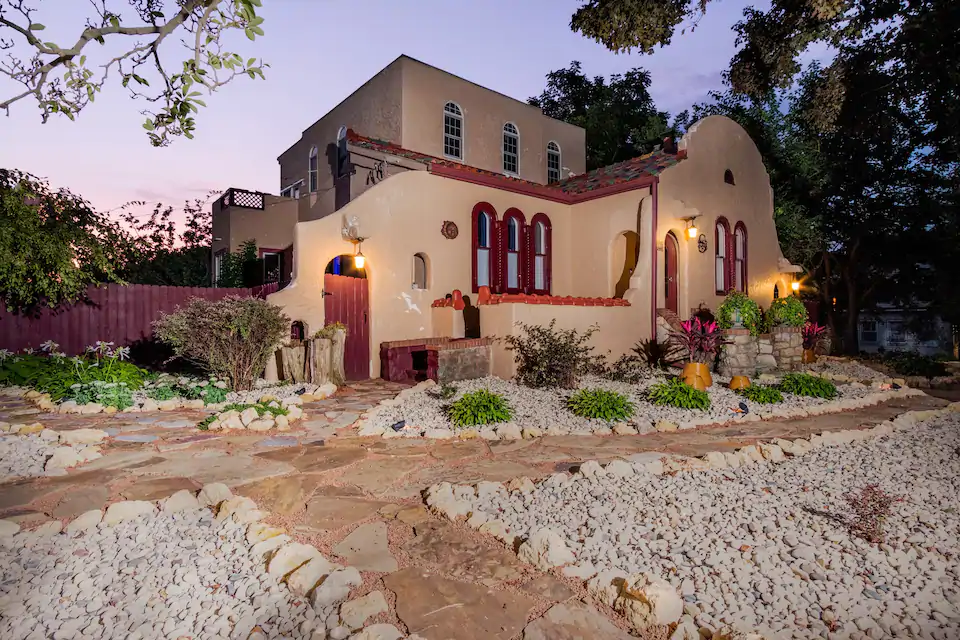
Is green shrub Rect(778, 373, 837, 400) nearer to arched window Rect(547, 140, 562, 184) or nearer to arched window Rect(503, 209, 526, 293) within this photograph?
arched window Rect(503, 209, 526, 293)

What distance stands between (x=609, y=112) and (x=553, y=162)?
655cm

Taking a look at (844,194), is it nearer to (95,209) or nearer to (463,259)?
(463,259)

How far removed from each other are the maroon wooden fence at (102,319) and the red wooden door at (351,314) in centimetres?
158

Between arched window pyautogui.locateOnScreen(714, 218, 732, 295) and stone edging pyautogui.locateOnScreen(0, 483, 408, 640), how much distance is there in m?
13.0

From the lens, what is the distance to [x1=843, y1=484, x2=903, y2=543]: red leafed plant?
9.19 ft

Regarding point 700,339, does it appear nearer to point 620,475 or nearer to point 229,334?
point 620,475

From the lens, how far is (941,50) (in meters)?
10.7

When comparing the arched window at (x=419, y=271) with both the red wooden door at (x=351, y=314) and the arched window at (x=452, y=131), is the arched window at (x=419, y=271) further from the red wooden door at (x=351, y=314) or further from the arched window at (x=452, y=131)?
the arched window at (x=452, y=131)

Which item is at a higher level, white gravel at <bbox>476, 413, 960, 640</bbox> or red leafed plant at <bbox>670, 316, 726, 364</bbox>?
red leafed plant at <bbox>670, 316, 726, 364</bbox>

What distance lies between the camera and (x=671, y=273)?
12.3m

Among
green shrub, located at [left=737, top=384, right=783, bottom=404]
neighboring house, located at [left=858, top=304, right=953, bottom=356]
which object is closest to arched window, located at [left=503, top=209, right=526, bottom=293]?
green shrub, located at [left=737, top=384, right=783, bottom=404]

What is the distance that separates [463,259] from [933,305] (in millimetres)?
15778

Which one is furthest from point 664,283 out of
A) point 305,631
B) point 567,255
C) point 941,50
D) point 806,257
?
point 305,631

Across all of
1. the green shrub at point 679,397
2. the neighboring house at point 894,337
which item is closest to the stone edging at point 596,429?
the green shrub at point 679,397
